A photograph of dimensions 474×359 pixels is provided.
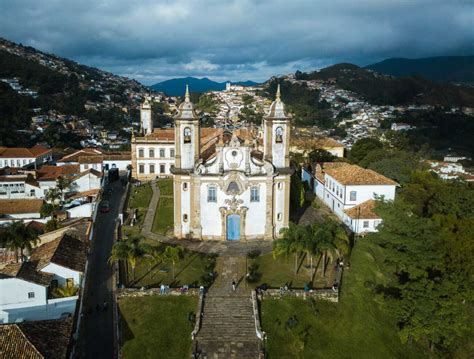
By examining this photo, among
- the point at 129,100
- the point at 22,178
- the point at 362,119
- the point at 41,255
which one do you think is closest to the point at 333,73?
the point at 362,119

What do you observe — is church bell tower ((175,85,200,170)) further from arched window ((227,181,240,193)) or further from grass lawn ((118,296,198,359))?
grass lawn ((118,296,198,359))

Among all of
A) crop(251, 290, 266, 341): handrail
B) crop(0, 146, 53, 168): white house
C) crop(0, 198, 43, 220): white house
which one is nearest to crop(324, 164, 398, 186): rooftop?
crop(251, 290, 266, 341): handrail

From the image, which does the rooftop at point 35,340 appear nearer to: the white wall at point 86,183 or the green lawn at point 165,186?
the green lawn at point 165,186

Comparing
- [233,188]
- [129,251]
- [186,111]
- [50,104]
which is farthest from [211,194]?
[50,104]

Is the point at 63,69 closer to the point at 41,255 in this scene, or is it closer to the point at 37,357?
the point at 41,255

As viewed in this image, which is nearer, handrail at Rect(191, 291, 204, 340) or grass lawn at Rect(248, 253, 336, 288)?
handrail at Rect(191, 291, 204, 340)

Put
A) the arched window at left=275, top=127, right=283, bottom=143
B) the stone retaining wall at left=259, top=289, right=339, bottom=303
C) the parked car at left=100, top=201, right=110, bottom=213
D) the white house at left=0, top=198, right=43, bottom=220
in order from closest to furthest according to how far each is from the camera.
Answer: the stone retaining wall at left=259, top=289, right=339, bottom=303 → the arched window at left=275, top=127, right=283, bottom=143 → the white house at left=0, top=198, right=43, bottom=220 → the parked car at left=100, top=201, right=110, bottom=213

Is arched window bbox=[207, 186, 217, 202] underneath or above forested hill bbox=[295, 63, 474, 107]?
underneath
